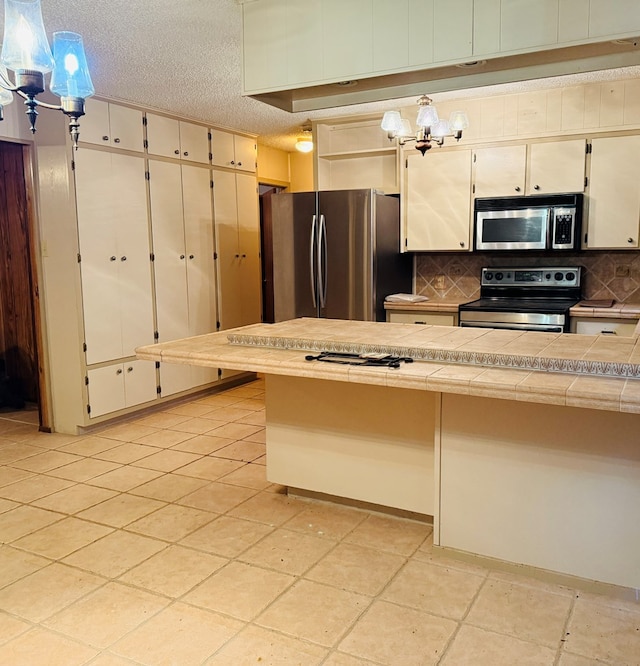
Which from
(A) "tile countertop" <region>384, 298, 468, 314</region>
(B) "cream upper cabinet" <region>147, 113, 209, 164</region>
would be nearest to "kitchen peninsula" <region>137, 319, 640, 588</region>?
(A) "tile countertop" <region>384, 298, 468, 314</region>

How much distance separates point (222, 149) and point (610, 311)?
3686mm

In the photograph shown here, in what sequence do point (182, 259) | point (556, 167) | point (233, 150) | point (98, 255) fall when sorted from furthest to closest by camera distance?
1. point (233, 150)
2. point (182, 259)
3. point (98, 255)
4. point (556, 167)

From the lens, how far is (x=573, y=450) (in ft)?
7.28

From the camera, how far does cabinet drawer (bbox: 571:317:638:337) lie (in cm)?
399

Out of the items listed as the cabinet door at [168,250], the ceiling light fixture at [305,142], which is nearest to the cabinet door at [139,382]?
the cabinet door at [168,250]

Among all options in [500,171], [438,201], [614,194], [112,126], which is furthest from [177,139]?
[614,194]

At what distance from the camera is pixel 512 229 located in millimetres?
4430

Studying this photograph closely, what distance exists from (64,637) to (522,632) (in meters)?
1.57

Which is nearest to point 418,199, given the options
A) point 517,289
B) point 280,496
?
point 517,289

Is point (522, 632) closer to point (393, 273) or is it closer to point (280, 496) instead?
point (280, 496)

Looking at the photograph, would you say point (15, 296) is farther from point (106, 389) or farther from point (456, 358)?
point (456, 358)

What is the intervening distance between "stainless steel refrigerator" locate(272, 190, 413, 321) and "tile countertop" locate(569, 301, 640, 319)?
144 cm

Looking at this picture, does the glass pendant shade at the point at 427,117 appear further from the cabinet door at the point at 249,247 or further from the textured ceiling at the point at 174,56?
the cabinet door at the point at 249,247

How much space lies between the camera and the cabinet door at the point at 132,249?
4.58m
